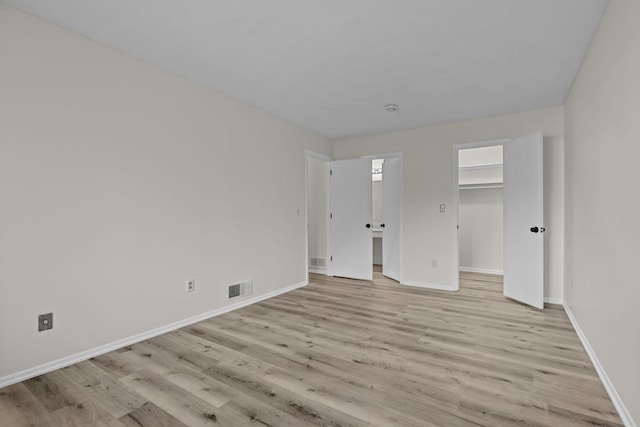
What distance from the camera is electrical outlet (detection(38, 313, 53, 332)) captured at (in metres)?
2.25

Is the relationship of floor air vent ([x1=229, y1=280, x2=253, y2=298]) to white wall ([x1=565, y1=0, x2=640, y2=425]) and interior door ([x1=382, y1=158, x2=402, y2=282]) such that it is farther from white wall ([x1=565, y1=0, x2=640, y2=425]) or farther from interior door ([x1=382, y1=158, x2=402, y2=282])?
white wall ([x1=565, y1=0, x2=640, y2=425])

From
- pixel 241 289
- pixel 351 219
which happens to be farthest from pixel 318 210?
pixel 241 289

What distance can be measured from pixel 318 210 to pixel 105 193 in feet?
12.3

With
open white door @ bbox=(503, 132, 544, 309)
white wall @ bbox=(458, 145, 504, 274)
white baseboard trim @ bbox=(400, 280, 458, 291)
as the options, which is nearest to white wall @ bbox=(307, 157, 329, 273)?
white baseboard trim @ bbox=(400, 280, 458, 291)

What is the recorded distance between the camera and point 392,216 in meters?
5.52

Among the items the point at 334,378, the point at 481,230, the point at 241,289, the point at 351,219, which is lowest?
the point at 334,378

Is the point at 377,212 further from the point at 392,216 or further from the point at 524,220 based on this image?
the point at 524,220

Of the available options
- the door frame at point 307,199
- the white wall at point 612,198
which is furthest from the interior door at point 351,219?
the white wall at point 612,198

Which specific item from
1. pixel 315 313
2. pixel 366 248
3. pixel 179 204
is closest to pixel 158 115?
pixel 179 204

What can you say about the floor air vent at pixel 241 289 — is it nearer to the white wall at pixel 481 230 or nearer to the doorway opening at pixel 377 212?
the doorway opening at pixel 377 212

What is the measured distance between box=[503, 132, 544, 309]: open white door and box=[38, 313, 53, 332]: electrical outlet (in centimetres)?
466

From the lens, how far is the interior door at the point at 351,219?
5.32m

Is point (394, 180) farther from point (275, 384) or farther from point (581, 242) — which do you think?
point (275, 384)

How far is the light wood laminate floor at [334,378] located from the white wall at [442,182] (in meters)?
1.27
